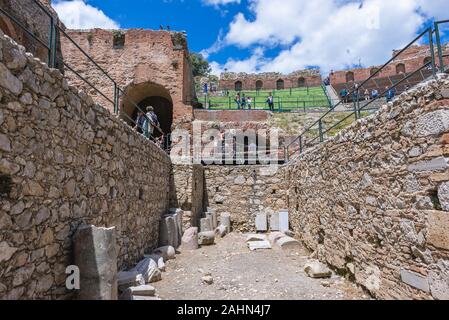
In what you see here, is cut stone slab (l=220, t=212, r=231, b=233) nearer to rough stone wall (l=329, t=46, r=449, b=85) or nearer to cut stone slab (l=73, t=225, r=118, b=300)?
cut stone slab (l=73, t=225, r=118, b=300)

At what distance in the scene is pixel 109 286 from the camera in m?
3.32

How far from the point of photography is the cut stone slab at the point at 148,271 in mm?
5336

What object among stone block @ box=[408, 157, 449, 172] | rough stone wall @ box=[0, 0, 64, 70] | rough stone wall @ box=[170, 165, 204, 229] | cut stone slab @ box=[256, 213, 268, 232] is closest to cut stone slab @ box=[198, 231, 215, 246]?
rough stone wall @ box=[170, 165, 204, 229]

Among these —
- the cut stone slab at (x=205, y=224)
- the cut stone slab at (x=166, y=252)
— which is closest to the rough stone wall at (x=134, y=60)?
the cut stone slab at (x=205, y=224)

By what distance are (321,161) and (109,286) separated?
5098 mm

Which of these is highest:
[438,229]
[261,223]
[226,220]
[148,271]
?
[438,229]

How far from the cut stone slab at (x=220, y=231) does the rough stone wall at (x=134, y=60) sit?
6995 millimetres

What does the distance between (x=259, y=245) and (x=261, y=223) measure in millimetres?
2582

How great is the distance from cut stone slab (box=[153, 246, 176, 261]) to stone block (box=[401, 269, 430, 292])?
4754mm

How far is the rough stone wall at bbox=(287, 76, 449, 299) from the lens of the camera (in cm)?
315

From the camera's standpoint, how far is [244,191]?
11.7 metres

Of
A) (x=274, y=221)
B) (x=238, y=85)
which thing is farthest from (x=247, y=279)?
(x=238, y=85)

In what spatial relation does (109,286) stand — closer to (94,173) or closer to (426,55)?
(94,173)

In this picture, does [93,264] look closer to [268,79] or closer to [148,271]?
[148,271]
